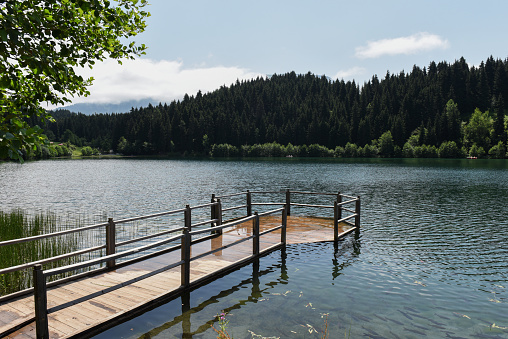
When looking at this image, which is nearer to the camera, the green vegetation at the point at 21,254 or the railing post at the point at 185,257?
the railing post at the point at 185,257

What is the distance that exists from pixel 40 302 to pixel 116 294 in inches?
116

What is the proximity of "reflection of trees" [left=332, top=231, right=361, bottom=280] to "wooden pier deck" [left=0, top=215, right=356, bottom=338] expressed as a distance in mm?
2554

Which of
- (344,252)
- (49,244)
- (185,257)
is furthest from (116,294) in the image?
(344,252)

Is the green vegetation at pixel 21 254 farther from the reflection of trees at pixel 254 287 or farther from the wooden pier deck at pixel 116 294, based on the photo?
the reflection of trees at pixel 254 287

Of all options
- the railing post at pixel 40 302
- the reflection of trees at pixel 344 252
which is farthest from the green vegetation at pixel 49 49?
the reflection of trees at pixel 344 252

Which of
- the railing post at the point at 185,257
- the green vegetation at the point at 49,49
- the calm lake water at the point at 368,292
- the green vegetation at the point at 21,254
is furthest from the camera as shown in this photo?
the green vegetation at the point at 21,254

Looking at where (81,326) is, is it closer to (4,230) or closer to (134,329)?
(134,329)

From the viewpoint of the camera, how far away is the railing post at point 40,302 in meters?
6.51

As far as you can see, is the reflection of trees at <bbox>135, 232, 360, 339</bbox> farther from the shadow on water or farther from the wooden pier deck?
the wooden pier deck

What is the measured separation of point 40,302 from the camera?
21.7 ft

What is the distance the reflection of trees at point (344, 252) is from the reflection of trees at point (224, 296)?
2079mm

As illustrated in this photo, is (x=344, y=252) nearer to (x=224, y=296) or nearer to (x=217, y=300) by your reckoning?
(x=224, y=296)

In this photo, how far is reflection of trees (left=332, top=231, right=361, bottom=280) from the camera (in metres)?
14.3

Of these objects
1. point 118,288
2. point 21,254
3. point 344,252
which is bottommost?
point 344,252
